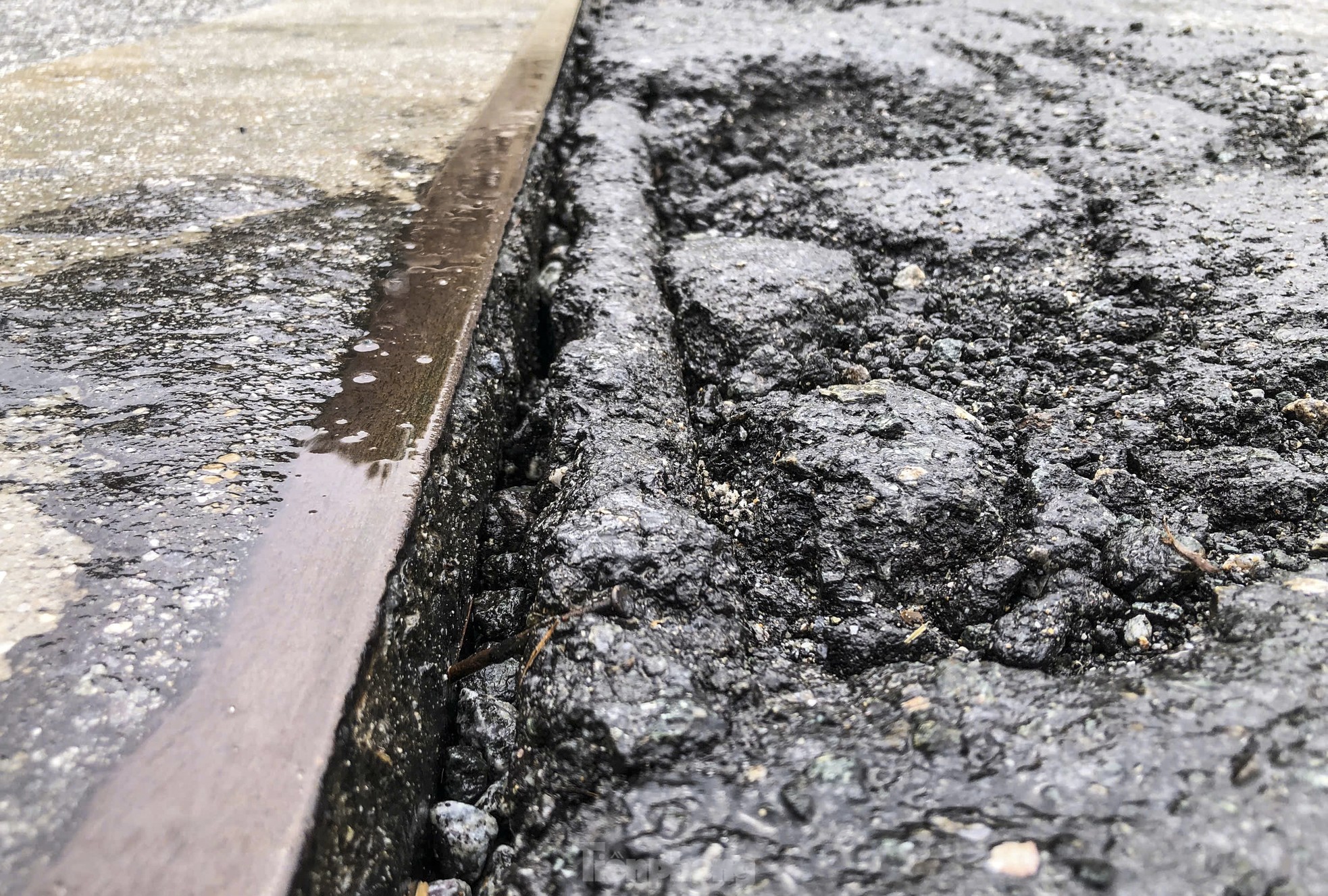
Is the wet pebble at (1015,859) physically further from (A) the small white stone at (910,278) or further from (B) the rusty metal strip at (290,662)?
(A) the small white stone at (910,278)

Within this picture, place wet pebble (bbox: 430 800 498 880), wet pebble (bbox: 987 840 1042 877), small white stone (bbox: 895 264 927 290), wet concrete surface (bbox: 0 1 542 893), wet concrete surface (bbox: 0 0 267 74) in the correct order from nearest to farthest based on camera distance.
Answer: wet pebble (bbox: 987 840 1042 877) < wet concrete surface (bbox: 0 1 542 893) < wet pebble (bbox: 430 800 498 880) < small white stone (bbox: 895 264 927 290) < wet concrete surface (bbox: 0 0 267 74)

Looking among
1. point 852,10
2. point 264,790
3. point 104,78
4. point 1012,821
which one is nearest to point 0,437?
point 264,790

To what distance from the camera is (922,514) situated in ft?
3.71

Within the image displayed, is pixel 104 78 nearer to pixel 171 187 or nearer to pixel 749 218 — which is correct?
pixel 171 187

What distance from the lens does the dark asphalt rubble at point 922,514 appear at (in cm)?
77

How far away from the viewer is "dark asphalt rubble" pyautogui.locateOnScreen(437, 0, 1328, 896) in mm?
773

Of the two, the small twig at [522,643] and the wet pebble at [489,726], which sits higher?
the small twig at [522,643]

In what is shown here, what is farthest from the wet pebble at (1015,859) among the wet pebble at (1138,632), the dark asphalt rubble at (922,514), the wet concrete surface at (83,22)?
the wet concrete surface at (83,22)

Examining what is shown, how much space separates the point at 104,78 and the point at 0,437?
1.83 m

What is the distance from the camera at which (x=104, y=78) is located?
2365 mm

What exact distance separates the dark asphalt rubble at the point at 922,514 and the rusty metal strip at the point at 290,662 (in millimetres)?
215

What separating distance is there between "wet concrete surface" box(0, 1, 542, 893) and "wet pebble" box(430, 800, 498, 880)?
0.33m

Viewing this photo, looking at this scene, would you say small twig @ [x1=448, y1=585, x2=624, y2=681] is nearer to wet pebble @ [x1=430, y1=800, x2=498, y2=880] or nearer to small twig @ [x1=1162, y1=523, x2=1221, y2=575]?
wet pebble @ [x1=430, y1=800, x2=498, y2=880]

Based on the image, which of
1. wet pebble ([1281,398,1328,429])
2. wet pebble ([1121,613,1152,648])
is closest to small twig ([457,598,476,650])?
wet pebble ([1121,613,1152,648])
